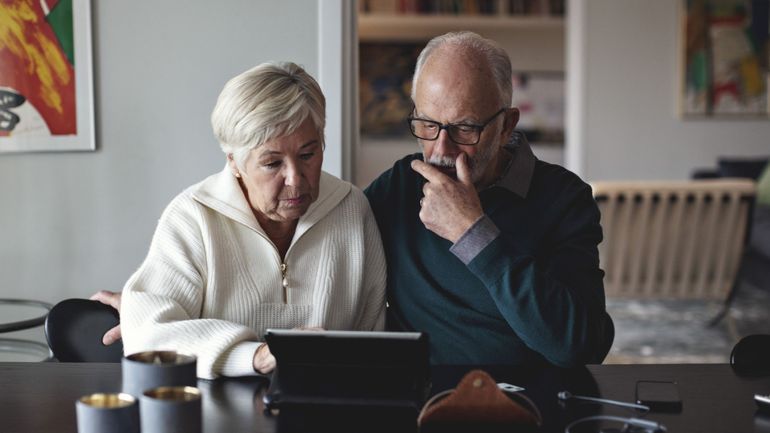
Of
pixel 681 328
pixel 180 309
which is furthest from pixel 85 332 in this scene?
pixel 681 328

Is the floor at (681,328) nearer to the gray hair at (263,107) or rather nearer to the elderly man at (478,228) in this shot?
the elderly man at (478,228)

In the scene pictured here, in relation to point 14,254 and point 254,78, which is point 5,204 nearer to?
point 14,254

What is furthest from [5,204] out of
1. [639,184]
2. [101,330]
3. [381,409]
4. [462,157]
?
[639,184]

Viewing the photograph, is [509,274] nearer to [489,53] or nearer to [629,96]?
[489,53]

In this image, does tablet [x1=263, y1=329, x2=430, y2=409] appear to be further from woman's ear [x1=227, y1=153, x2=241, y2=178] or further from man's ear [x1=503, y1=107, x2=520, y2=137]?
man's ear [x1=503, y1=107, x2=520, y2=137]

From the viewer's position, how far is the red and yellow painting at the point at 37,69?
8.27 ft

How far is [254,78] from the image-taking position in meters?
1.78

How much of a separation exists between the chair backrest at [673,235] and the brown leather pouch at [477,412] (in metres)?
3.76

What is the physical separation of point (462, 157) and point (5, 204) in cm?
142

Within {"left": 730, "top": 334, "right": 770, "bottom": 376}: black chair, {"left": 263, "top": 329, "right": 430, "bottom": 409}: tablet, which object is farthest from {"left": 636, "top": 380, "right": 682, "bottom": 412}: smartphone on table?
{"left": 263, "top": 329, "right": 430, "bottom": 409}: tablet

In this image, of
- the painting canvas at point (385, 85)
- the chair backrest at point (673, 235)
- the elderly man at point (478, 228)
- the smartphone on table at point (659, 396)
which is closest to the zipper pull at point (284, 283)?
the elderly man at point (478, 228)

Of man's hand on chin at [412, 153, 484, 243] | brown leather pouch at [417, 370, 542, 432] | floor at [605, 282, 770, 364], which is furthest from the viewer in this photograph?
floor at [605, 282, 770, 364]

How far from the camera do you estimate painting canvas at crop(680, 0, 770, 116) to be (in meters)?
7.08

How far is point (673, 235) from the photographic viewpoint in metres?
5.10
